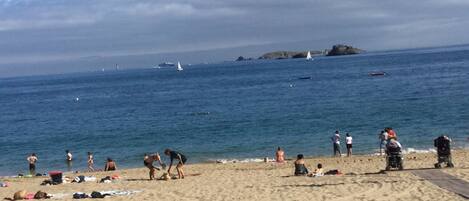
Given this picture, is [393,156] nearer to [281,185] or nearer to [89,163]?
[281,185]

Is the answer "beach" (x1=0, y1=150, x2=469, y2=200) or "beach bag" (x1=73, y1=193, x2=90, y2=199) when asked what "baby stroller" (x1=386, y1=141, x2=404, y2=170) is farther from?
"beach bag" (x1=73, y1=193, x2=90, y2=199)

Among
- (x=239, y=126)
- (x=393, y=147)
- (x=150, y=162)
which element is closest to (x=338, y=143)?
(x=393, y=147)

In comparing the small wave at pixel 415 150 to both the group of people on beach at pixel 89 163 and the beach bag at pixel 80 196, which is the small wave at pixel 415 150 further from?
→ the beach bag at pixel 80 196

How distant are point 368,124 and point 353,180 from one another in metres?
23.4

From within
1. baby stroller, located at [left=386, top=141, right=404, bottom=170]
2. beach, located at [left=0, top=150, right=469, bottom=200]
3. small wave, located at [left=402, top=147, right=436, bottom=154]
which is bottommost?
small wave, located at [left=402, top=147, right=436, bottom=154]

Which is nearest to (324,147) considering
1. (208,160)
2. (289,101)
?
(208,160)

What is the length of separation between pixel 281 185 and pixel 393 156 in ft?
13.6

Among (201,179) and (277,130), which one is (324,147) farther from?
(201,179)

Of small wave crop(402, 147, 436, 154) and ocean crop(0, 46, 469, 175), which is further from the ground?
ocean crop(0, 46, 469, 175)

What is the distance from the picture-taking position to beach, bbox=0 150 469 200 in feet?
55.2

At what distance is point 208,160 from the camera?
107 ft

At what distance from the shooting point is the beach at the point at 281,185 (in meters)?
16.8

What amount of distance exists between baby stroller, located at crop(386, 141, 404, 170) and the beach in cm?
41

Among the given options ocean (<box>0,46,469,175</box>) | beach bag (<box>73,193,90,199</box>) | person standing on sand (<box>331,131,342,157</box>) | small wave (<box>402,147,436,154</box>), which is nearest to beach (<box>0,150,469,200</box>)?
beach bag (<box>73,193,90,199</box>)
